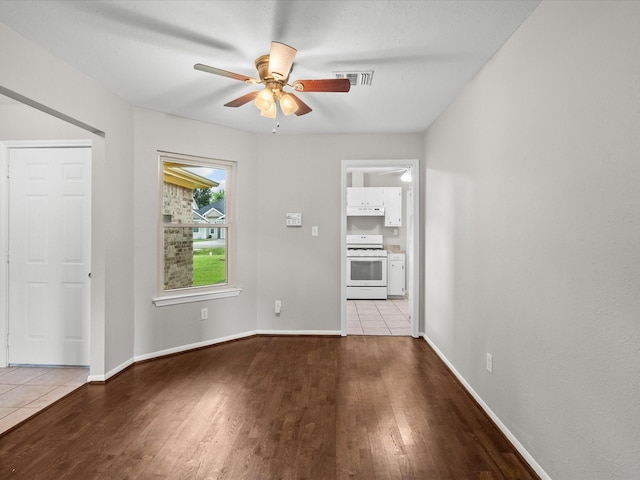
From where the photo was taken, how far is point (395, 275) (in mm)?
6688

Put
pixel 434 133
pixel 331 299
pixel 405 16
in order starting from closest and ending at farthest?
1. pixel 405 16
2. pixel 434 133
3. pixel 331 299

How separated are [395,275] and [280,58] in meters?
5.29

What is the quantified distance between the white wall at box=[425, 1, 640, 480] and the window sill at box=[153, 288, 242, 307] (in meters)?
2.60

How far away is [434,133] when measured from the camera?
12.3 feet

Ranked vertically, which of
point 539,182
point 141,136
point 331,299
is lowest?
point 331,299

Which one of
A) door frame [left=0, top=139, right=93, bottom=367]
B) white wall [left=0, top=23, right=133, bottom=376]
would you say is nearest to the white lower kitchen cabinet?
white wall [left=0, top=23, right=133, bottom=376]

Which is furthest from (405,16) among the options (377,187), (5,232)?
(377,187)

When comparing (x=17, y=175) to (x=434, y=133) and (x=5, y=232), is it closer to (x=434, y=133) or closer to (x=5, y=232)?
(x=5, y=232)

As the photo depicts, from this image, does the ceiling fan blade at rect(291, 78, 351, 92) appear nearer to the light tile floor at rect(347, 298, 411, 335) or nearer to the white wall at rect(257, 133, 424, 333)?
the white wall at rect(257, 133, 424, 333)

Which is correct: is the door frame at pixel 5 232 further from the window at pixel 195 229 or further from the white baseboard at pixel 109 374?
the window at pixel 195 229

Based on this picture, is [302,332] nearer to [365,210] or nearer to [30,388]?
[30,388]

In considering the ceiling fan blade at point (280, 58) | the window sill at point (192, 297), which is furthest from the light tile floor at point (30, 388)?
the ceiling fan blade at point (280, 58)

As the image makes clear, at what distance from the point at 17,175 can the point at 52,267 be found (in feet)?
3.02

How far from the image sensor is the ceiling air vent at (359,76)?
2592 millimetres
